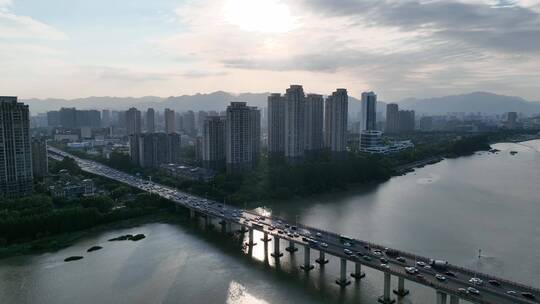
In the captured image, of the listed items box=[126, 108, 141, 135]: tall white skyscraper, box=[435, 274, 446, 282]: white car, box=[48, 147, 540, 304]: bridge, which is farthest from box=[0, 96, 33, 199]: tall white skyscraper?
box=[126, 108, 141, 135]: tall white skyscraper

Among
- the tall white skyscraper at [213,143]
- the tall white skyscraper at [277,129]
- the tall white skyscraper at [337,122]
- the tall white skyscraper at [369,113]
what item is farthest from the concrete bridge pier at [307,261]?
the tall white skyscraper at [369,113]

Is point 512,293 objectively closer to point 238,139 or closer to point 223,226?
point 223,226

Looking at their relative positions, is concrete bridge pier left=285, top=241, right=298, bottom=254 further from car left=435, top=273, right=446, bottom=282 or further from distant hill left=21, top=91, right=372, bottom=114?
distant hill left=21, top=91, right=372, bottom=114

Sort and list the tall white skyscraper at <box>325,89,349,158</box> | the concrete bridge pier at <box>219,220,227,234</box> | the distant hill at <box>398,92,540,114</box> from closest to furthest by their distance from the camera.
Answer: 1. the concrete bridge pier at <box>219,220,227,234</box>
2. the tall white skyscraper at <box>325,89,349,158</box>
3. the distant hill at <box>398,92,540,114</box>

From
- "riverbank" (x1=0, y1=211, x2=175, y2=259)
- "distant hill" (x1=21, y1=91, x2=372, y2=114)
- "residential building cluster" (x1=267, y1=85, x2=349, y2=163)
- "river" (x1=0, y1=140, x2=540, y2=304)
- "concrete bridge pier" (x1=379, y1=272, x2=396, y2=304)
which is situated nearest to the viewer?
"concrete bridge pier" (x1=379, y1=272, x2=396, y2=304)

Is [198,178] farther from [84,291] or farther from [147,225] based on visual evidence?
[84,291]

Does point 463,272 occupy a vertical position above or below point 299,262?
above

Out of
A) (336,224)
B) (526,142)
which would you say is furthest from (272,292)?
(526,142)
